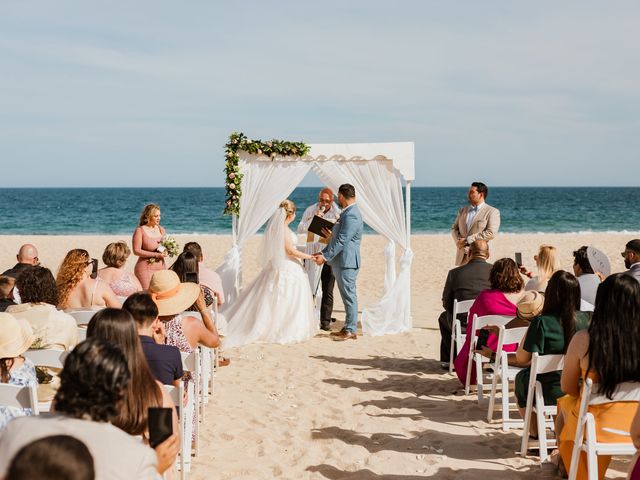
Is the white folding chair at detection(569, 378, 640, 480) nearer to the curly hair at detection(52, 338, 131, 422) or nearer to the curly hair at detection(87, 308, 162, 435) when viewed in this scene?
the curly hair at detection(87, 308, 162, 435)

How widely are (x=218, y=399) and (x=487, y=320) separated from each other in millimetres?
2551

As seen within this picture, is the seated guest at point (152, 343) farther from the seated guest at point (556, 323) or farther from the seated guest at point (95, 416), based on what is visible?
the seated guest at point (556, 323)

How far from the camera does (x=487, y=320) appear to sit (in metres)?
5.78

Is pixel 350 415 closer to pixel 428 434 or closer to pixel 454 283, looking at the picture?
pixel 428 434

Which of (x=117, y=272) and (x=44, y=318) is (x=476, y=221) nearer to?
(x=117, y=272)

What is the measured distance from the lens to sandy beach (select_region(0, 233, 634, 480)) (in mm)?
4723

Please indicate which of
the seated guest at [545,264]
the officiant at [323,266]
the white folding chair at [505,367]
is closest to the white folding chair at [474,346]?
the white folding chair at [505,367]

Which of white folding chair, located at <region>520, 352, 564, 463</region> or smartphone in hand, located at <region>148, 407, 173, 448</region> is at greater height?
smartphone in hand, located at <region>148, 407, 173, 448</region>

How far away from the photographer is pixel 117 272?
22.0ft

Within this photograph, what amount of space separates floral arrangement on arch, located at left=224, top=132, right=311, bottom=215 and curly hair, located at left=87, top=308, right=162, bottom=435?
699 centimetres

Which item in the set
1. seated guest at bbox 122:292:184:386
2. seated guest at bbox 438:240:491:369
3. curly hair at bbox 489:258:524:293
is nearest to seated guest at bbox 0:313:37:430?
seated guest at bbox 122:292:184:386

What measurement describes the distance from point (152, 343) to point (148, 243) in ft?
14.0

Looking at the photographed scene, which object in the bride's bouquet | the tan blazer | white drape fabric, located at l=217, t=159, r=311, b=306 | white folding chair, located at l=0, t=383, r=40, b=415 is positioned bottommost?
white folding chair, located at l=0, t=383, r=40, b=415

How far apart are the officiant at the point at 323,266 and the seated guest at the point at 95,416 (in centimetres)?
760
